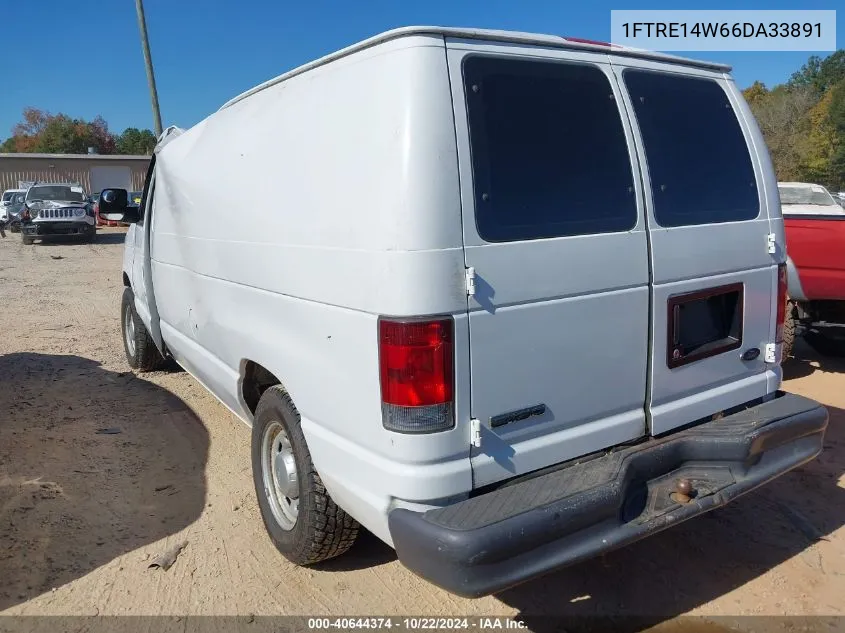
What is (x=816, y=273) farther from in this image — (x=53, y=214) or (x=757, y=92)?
(x=757, y=92)

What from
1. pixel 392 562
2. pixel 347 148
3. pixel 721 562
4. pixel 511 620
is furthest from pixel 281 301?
pixel 721 562

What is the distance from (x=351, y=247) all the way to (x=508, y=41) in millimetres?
991

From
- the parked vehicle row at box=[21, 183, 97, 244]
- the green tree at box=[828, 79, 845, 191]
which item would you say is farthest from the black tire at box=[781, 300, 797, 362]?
the green tree at box=[828, 79, 845, 191]

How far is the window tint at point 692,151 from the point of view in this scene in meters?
2.98

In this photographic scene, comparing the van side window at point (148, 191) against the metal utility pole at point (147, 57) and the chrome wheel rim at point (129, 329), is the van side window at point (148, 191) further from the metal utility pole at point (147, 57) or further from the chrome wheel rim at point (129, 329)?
the metal utility pole at point (147, 57)

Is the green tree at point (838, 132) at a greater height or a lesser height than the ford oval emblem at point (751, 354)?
greater

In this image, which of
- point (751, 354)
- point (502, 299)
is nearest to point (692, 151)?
point (751, 354)

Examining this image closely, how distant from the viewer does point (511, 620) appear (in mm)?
2969

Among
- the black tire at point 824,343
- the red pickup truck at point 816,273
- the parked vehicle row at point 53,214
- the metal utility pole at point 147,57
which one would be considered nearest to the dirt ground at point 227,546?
the red pickup truck at point 816,273

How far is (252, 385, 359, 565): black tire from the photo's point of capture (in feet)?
9.91

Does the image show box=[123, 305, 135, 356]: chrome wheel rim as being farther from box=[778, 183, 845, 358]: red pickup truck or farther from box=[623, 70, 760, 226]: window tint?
box=[778, 183, 845, 358]: red pickup truck

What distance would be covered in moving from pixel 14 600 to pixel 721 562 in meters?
3.31

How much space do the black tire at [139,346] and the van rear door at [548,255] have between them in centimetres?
456

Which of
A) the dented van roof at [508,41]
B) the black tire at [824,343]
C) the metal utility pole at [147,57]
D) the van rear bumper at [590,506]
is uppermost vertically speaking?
the metal utility pole at [147,57]
